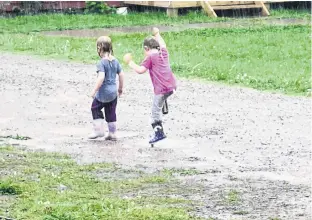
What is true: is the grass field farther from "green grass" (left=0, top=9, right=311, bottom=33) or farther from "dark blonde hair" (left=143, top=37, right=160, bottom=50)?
"dark blonde hair" (left=143, top=37, right=160, bottom=50)

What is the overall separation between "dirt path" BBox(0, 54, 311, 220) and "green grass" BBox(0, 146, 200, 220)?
0.33 metres

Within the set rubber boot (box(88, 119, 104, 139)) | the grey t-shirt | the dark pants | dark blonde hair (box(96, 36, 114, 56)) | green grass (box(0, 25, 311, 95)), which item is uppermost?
dark blonde hair (box(96, 36, 114, 56))

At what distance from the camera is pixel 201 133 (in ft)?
34.1

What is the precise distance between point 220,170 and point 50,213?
241cm

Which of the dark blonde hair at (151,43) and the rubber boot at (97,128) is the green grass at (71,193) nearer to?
the rubber boot at (97,128)

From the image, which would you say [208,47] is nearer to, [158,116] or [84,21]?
[84,21]

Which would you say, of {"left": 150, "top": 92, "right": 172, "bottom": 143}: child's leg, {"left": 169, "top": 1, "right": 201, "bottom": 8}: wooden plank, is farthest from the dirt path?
{"left": 169, "top": 1, "right": 201, "bottom": 8}: wooden plank

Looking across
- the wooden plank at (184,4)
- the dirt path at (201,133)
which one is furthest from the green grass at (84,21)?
the dirt path at (201,133)

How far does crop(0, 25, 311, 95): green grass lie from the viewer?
14484mm

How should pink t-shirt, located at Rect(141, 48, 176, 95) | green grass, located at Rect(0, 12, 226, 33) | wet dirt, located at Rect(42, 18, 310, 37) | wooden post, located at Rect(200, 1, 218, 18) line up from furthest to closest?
wooden post, located at Rect(200, 1, 218, 18) < green grass, located at Rect(0, 12, 226, 33) < wet dirt, located at Rect(42, 18, 310, 37) < pink t-shirt, located at Rect(141, 48, 176, 95)

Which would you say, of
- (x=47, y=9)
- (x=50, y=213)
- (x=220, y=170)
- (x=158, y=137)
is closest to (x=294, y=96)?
(x=158, y=137)

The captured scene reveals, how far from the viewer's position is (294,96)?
12.9 m

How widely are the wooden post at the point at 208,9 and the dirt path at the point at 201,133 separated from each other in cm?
970

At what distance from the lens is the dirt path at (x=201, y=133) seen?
7.66 m
